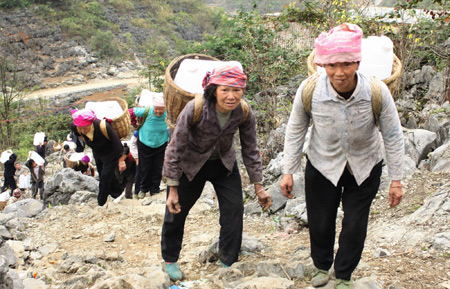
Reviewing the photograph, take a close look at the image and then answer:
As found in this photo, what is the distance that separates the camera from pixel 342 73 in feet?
7.80

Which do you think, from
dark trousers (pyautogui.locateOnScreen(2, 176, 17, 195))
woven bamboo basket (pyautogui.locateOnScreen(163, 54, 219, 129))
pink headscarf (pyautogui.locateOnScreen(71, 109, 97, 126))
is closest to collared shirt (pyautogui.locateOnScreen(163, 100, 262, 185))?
woven bamboo basket (pyautogui.locateOnScreen(163, 54, 219, 129))

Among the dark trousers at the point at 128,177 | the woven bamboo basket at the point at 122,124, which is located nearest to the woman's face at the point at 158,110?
the woven bamboo basket at the point at 122,124

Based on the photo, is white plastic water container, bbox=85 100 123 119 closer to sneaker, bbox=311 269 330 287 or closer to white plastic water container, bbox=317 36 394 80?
white plastic water container, bbox=317 36 394 80

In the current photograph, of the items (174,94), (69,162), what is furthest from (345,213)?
(69,162)

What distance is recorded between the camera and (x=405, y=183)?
5.15m

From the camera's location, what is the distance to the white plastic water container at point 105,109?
6152 millimetres

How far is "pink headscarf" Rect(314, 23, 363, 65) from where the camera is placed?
7.64 feet

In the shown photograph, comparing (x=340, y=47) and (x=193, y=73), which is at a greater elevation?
(x=340, y=47)

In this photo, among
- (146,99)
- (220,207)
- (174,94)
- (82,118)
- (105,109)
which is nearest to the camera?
(220,207)

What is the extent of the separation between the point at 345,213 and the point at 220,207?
98cm

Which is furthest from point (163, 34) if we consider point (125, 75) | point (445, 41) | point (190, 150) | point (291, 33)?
point (190, 150)

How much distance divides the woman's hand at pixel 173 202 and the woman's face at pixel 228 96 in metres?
0.72

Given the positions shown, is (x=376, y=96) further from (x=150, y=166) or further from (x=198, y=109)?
(x=150, y=166)

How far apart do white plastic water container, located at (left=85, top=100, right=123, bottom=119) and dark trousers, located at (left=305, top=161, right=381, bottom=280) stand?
3.96 meters
